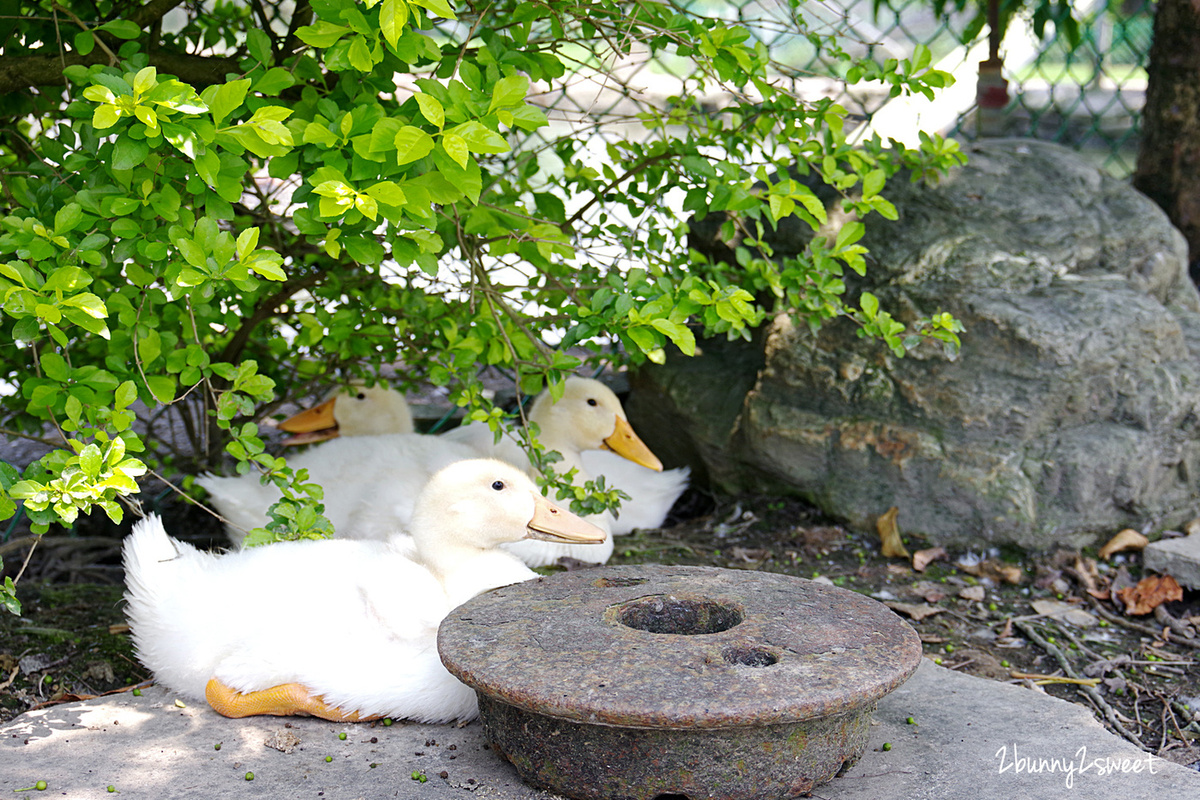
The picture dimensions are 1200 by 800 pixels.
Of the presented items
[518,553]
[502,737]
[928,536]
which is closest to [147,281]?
[502,737]

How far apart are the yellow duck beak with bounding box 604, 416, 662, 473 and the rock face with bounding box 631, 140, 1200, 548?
1.62 feet

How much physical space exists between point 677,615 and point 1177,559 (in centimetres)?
211

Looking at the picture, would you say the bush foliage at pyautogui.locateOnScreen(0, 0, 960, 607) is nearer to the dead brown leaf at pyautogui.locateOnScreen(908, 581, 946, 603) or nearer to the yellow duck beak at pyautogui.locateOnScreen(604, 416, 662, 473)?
the yellow duck beak at pyautogui.locateOnScreen(604, 416, 662, 473)

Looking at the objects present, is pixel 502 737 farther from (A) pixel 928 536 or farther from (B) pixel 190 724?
(A) pixel 928 536

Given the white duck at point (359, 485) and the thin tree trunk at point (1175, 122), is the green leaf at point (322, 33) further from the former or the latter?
the thin tree trunk at point (1175, 122)

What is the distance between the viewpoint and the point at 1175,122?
4980 millimetres

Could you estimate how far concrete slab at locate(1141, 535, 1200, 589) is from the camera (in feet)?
12.3

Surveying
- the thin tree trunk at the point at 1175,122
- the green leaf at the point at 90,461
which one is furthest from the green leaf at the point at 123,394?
the thin tree trunk at the point at 1175,122

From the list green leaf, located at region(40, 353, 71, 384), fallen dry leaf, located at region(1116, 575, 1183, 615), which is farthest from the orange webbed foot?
fallen dry leaf, located at region(1116, 575, 1183, 615)

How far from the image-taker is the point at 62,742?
8.39ft

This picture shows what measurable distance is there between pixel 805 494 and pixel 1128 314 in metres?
1.38

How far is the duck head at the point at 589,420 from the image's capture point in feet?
13.6

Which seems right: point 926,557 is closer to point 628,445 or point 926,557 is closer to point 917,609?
point 917,609

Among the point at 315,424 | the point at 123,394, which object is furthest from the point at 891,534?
the point at 123,394
